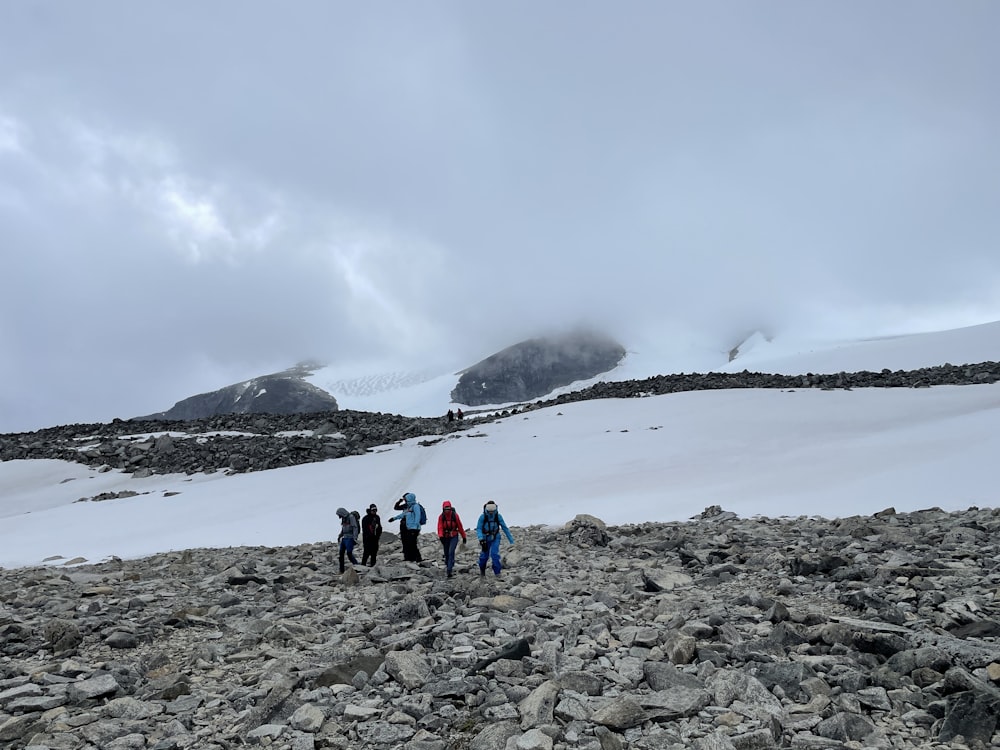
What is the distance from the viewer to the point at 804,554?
11258 millimetres

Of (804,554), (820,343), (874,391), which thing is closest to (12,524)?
(804,554)

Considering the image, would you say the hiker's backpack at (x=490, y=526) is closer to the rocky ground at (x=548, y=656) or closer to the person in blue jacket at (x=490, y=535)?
the person in blue jacket at (x=490, y=535)

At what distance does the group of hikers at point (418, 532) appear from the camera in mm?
13227

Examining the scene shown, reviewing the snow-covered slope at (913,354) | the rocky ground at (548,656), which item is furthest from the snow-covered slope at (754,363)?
the rocky ground at (548,656)

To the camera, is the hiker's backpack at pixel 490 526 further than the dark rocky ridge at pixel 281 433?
No

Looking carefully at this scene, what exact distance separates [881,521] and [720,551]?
4791 millimetres

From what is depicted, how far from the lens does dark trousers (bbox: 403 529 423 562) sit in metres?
15.1

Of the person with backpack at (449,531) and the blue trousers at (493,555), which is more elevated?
the person with backpack at (449,531)

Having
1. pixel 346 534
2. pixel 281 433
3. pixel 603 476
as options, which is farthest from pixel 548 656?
pixel 281 433

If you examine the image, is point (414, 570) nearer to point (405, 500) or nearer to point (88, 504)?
point (405, 500)

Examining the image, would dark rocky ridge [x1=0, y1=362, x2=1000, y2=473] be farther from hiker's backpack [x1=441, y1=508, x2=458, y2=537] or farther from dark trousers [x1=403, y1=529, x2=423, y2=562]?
hiker's backpack [x1=441, y1=508, x2=458, y2=537]

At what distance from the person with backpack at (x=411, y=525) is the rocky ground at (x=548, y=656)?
2138 mm

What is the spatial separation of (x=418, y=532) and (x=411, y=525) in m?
0.30

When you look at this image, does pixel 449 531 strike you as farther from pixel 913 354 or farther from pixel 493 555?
pixel 913 354
